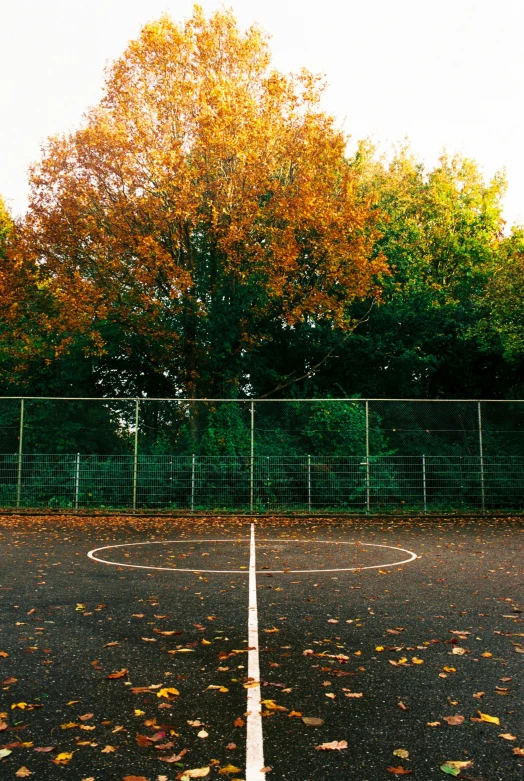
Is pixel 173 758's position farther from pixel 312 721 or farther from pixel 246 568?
pixel 246 568

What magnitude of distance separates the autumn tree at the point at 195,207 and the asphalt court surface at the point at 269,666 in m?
11.4

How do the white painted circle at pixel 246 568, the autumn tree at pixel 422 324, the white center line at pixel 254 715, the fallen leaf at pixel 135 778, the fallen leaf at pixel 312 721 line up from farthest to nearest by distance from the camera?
the autumn tree at pixel 422 324, the white painted circle at pixel 246 568, the fallen leaf at pixel 312 721, the white center line at pixel 254 715, the fallen leaf at pixel 135 778

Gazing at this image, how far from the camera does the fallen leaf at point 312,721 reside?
3.97 m

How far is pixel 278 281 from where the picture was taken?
2014cm

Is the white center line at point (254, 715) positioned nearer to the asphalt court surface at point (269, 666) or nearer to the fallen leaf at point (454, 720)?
the asphalt court surface at point (269, 666)

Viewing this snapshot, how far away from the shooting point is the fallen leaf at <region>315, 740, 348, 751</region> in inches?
144

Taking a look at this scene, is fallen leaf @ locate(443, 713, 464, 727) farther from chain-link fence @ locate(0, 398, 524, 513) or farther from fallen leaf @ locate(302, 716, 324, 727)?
chain-link fence @ locate(0, 398, 524, 513)

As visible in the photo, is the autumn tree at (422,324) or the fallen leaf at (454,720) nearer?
the fallen leaf at (454,720)

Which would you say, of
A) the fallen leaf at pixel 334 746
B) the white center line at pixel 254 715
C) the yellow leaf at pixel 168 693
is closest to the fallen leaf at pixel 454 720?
the fallen leaf at pixel 334 746

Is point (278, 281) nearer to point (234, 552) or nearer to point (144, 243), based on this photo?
point (144, 243)

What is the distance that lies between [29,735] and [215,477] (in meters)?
13.7

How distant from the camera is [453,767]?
3.45 metres

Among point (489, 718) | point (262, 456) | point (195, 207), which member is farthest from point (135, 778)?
point (195, 207)

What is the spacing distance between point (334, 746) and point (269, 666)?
1459 millimetres
